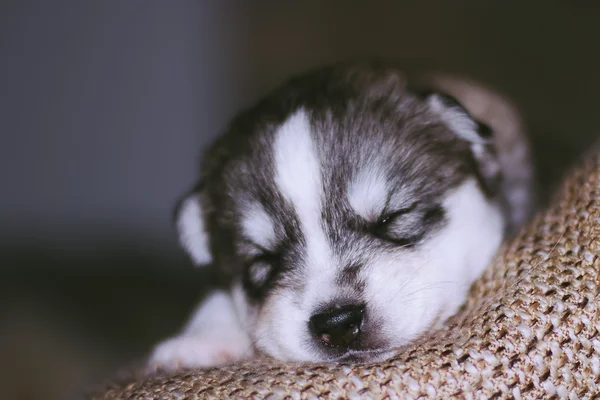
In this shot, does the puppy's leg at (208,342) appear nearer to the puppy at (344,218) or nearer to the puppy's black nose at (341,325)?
the puppy at (344,218)

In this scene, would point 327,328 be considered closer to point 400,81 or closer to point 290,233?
point 290,233

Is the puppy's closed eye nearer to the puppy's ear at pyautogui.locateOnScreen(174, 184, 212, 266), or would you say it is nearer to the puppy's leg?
the puppy's leg

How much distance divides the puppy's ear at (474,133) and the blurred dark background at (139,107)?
755mm

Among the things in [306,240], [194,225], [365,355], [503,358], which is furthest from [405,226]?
[194,225]

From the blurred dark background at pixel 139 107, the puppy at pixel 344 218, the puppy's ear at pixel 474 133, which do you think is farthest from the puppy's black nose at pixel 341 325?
the blurred dark background at pixel 139 107

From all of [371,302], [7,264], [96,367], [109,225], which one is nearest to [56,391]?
[96,367]

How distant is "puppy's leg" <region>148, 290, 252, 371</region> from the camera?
5.41ft

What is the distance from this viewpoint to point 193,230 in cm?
198

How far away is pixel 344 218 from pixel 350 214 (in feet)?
0.06

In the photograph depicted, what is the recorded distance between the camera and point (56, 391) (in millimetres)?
3025

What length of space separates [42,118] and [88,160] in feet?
1.36

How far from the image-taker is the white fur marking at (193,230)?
6.48 feet

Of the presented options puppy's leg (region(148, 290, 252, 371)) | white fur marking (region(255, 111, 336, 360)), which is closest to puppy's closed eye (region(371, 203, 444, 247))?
white fur marking (region(255, 111, 336, 360))

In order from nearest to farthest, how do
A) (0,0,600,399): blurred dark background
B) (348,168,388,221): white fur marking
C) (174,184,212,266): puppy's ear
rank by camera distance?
(348,168,388,221): white fur marking, (174,184,212,266): puppy's ear, (0,0,600,399): blurred dark background
